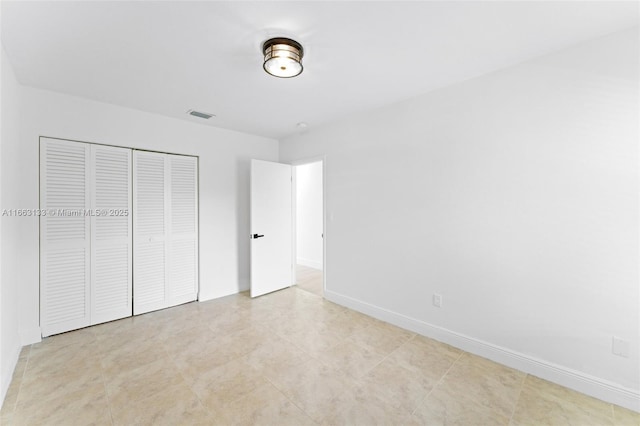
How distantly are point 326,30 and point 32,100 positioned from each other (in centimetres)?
302

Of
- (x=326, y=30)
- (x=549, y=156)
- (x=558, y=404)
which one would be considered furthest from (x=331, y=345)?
(x=326, y=30)

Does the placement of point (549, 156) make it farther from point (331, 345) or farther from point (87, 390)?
point (87, 390)

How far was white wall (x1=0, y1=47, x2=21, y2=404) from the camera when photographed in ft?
6.25

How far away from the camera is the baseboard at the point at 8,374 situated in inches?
70.6

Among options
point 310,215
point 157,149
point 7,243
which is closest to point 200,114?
point 157,149

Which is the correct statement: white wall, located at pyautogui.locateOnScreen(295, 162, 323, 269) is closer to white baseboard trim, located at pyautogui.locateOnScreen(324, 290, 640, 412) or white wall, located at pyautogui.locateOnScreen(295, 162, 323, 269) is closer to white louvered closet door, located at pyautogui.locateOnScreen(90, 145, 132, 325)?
white baseboard trim, located at pyautogui.locateOnScreen(324, 290, 640, 412)

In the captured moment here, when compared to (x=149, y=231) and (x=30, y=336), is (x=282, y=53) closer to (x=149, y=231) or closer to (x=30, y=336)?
(x=149, y=231)

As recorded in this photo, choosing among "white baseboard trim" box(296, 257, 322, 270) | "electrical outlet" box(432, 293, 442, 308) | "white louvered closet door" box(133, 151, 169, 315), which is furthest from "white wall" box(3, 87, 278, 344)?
"electrical outlet" box(432, 293, 442, 308)

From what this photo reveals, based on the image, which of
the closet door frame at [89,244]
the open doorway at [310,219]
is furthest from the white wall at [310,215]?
the closet door frame at [89,244]

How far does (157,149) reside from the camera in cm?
333

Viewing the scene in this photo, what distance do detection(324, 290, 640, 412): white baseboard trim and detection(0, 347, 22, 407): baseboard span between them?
320 cm

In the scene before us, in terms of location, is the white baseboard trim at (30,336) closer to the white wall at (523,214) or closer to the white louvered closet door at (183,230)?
the white louvered closet door at (183,230)

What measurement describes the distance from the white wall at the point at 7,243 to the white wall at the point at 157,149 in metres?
0.07

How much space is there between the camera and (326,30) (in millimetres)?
1746
